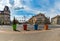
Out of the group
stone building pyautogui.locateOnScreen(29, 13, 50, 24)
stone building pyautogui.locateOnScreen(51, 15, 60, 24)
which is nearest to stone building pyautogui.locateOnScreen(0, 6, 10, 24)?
stone building pyautogui.locateOnScreen(29, 13, 50, 24)

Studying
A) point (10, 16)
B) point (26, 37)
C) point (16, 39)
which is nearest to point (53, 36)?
point (26, 37)

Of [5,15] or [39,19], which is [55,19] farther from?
[5,15]

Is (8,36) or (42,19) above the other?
(42,19)

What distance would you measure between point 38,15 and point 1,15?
4.52 ft

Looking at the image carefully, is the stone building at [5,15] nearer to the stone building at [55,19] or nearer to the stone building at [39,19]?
the stone building at [39,19]

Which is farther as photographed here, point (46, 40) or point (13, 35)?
point (13, 35)

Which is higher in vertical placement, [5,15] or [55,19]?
[5,15]

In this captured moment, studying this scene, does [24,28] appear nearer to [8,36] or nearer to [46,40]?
[8,36]

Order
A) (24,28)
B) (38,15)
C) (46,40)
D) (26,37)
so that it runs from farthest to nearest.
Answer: (24,28) < (38,15) < (26,37) < (46,40)

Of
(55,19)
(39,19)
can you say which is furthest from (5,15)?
(55,19)

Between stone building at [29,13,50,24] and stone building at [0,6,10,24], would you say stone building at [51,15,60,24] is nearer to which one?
stone building at [29,13,50,24]

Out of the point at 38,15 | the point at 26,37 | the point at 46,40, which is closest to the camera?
the point at 46,40

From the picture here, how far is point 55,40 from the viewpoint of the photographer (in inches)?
201

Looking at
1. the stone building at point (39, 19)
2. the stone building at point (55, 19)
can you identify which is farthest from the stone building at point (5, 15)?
the stone building at point (55, 19)
